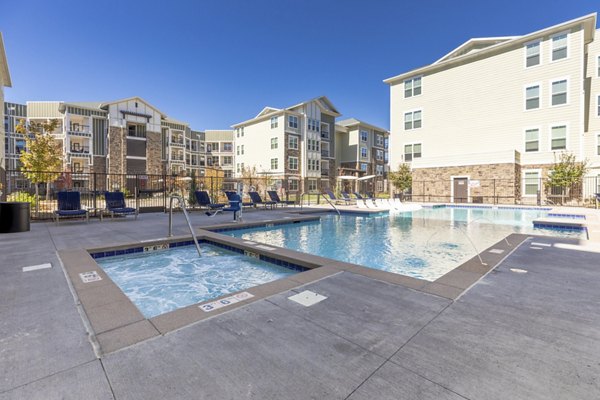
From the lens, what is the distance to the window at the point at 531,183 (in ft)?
62.3

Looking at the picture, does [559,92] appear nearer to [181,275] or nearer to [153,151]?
[181,275]

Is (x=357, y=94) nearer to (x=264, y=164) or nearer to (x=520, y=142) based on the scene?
(x=264, y=164)

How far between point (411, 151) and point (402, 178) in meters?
2.59

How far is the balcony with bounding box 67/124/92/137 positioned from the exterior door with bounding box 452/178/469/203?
36.1 meters

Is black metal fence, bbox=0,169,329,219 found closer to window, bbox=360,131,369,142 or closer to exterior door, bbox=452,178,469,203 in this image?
window, bbox=360,131,369,142

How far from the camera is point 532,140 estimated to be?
19328 millimetres

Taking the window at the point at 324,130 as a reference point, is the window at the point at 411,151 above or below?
below

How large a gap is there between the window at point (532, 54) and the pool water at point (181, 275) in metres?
23.8

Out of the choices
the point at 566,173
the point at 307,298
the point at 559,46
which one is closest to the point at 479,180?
the point at 566,173

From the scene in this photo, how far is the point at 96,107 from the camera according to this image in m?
31.2

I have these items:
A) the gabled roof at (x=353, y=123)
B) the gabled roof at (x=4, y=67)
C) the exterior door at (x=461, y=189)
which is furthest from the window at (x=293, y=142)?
the gabled roof at (x=4, y=67)

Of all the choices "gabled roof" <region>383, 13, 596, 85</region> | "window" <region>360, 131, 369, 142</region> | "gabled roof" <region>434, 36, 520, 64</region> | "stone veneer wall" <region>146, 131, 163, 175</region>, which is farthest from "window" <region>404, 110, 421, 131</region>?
"stone veneer wall" <region>146, 131, 163, 175</region>

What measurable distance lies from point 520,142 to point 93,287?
24.6 meters

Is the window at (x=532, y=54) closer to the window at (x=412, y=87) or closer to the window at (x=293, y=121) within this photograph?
the window at (x=412, y=87)
